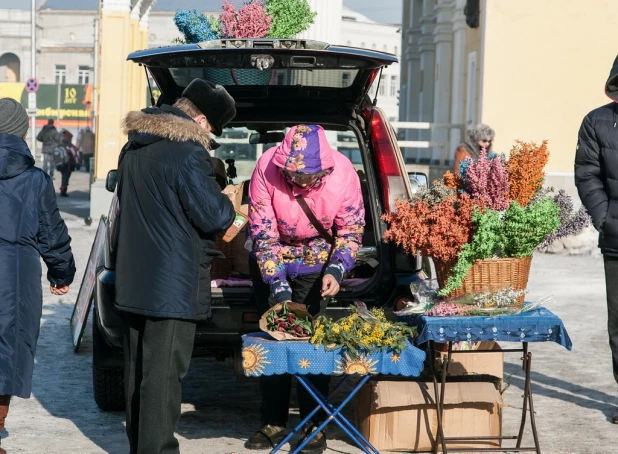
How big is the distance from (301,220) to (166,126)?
0.99 meters

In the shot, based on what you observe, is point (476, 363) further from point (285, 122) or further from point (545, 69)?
point (545, 69)

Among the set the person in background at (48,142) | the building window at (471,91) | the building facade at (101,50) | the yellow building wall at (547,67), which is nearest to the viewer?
the yellow building wall at (547,67)

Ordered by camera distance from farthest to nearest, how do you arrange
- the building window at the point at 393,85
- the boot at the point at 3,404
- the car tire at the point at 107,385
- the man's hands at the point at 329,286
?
the building window at the point at 393,85, the car tire at the point at 107,385, the man's hands at the point at 329,286, the boot at the point at 3,404

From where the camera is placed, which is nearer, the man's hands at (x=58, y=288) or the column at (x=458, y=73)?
the man's hands at (x=58, y=288)

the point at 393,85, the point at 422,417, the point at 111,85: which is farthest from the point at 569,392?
the point at 393,85

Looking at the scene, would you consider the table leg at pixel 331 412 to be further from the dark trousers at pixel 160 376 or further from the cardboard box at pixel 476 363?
the cardboard box at pixel 476 363

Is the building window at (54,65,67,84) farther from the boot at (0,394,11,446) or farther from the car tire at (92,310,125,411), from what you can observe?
the boot at (0,394,11,446)

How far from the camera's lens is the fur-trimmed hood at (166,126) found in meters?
4.85

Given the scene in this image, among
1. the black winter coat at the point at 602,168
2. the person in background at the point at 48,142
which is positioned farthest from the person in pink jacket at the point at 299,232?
the person in background at the point at 48,142

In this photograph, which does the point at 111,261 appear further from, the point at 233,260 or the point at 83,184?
the point at 83,184

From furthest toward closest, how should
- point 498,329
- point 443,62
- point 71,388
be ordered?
1. point 443,62
2. point 71,388
3. point 498,329

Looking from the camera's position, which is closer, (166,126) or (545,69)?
(166,126)

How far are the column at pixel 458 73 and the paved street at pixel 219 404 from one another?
12.8 metres

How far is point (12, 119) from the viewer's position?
528cm
